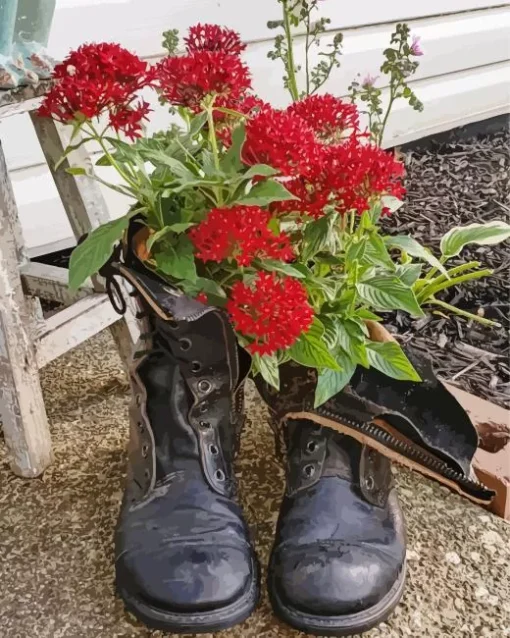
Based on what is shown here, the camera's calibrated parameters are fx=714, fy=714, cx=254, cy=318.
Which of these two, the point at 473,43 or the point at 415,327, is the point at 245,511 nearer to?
the point at 415,327

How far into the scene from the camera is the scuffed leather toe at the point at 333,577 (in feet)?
2.46

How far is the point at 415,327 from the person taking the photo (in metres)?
1.59

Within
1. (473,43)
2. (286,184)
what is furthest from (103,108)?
(473,43)

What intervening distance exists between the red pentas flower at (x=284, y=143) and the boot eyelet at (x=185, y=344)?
0.79 feet

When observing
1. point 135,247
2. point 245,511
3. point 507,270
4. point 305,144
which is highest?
point 305,144

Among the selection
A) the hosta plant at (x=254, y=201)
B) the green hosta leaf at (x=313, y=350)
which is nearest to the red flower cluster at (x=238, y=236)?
the hosta plant at (x=254, y=201)

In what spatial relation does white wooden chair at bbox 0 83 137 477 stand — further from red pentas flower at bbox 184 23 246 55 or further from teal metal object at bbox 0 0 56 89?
red pentas flower at bbox 184 23 246 55

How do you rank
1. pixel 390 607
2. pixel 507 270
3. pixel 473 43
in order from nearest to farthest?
pixel 390 607 → pixel 507 270 → pixel 473 43

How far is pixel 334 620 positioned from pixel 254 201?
1.45 feet

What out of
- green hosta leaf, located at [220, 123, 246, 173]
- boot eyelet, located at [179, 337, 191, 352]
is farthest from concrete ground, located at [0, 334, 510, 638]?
green hosta leaf, located at [220, 123, 246, 173]

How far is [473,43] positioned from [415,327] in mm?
1445

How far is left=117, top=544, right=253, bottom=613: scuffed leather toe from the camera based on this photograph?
2.45ft

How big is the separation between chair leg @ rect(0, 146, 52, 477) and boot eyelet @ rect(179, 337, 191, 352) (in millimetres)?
278

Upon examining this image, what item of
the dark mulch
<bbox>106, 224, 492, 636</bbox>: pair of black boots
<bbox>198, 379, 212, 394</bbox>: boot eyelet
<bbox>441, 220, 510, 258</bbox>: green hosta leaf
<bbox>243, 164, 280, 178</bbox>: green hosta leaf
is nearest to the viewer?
<bbox>243, 164, 280, 178</bbox>: green hosta leaf
